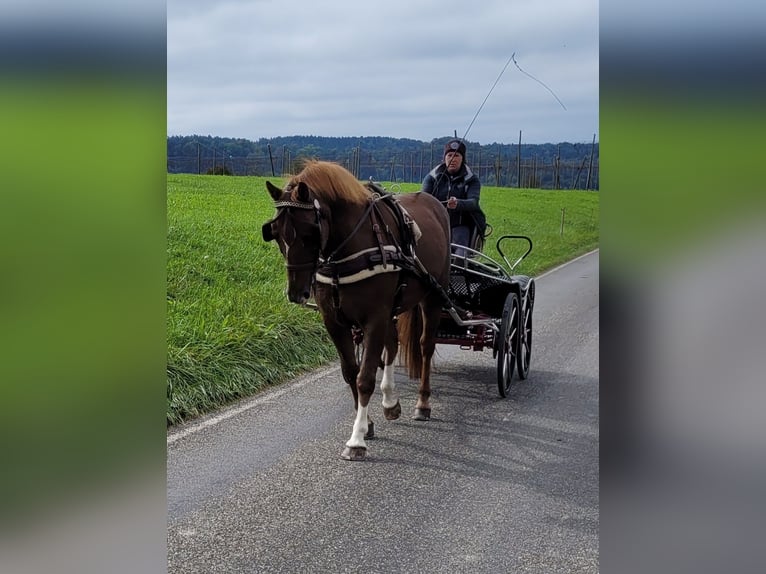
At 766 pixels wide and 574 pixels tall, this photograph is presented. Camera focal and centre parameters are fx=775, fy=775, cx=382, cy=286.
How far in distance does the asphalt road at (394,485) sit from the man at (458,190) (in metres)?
1.47

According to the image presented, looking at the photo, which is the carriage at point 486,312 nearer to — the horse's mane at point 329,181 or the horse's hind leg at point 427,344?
the horse's hind leg at point 427,344

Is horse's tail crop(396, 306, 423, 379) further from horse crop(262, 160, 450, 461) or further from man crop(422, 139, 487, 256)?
man crop(422, 139, 487, 256)

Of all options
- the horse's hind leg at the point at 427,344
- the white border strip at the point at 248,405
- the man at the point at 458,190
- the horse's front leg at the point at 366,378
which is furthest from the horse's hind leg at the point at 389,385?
the man at the point at 458,190

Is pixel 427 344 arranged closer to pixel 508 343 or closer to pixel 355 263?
pixel 508 343

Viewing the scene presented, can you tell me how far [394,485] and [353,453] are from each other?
1.64ft

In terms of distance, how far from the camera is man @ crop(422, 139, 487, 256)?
6.95 metres

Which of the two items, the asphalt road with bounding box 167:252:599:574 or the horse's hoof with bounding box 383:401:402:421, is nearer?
the asphalt road with bounding box 167:252:599:574

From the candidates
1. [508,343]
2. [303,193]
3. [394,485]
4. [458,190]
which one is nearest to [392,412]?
[394,485]

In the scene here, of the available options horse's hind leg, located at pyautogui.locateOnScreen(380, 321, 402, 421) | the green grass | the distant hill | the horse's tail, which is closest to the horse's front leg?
horse's hind leg, located at pyautogui.locateOnScreen(380, 321, 402, 421)

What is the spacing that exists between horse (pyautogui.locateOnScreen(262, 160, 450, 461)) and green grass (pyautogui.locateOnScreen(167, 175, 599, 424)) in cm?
137

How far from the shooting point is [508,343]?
6.59 m
